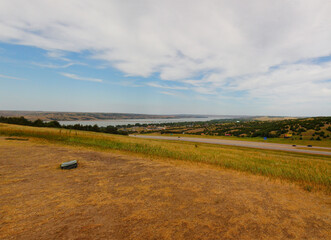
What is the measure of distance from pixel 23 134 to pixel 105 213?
78.0ft

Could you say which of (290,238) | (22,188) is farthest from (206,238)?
(22,188)

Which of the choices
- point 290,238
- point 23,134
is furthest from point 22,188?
point 23,134

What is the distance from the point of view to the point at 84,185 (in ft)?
23.1

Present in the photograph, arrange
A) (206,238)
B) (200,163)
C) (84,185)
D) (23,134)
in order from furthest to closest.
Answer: (23,134), (200,163), (84,185), (206,238)

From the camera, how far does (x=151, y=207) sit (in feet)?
17.7

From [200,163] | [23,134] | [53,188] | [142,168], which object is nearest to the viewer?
[53,188]

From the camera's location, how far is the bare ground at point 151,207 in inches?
167

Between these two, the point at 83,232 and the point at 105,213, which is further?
the point at 105,213

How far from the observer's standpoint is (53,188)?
6547 millimetres

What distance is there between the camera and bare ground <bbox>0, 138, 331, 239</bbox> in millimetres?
4238

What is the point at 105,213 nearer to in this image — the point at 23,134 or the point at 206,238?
the point at 206,238

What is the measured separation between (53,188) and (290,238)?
821cm

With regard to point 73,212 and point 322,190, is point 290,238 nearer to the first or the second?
point 322,190

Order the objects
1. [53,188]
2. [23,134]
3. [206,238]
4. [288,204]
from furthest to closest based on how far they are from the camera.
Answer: [23,134] < [53,188] < [288,204] < [206,238]
